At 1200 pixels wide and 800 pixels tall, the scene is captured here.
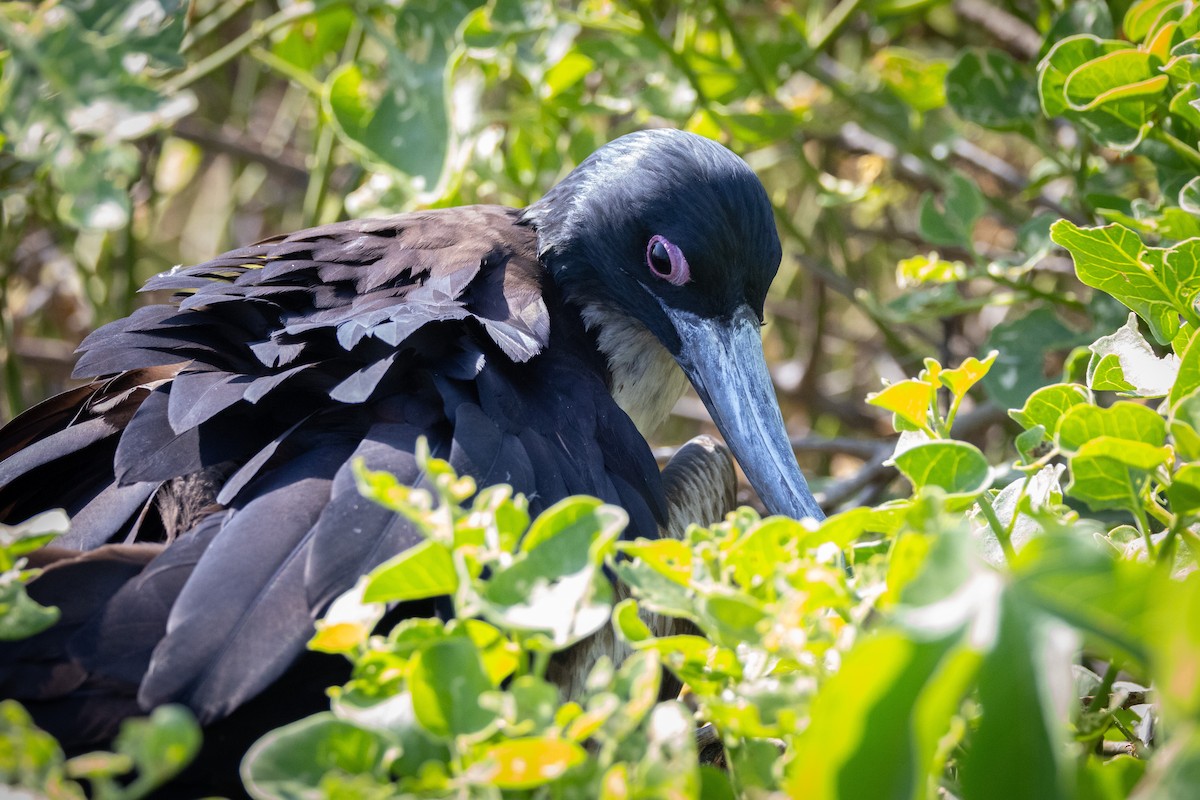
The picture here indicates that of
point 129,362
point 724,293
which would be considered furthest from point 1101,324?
point 129,362

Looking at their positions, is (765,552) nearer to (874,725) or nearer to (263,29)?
(874,725)

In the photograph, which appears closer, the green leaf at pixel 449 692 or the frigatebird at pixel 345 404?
the green leaf at pixel 449 692

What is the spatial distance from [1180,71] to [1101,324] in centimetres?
60

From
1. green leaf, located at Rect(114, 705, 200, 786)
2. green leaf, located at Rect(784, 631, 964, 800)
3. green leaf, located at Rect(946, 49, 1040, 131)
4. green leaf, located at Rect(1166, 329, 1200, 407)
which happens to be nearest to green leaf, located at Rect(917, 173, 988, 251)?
green leaf, located at Rect(946, 49, 1040, 131)

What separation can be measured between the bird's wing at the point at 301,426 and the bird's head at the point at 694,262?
191 mm

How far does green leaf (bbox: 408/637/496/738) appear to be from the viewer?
91 centimetres

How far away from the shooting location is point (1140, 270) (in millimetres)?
1478

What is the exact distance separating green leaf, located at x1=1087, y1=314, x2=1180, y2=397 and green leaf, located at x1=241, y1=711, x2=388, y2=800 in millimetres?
935

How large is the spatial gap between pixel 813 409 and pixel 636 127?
99 centimetres

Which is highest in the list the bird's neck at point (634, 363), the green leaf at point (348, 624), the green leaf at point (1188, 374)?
the green leaf at point (1188, 374)

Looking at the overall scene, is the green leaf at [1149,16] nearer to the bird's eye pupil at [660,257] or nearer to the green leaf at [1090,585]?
the bird's eye pupil at [660,257]

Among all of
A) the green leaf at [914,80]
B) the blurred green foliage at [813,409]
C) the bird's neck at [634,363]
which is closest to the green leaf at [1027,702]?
the blurred green foliage at [813,409]

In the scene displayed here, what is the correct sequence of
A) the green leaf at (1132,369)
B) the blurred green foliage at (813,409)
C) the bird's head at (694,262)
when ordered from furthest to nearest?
the bird's head at (694,262), the green leaf at (1132,369), the blurred green foliage at (813,409)

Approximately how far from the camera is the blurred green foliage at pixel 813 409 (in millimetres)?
749
